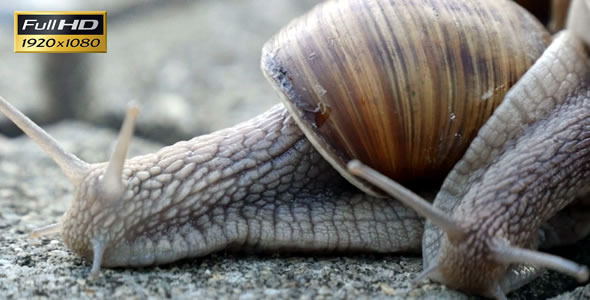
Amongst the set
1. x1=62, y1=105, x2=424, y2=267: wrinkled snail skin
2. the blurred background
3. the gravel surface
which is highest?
the blurred background

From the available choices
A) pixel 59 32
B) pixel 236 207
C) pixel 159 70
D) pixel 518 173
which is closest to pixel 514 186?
pixel 518 173

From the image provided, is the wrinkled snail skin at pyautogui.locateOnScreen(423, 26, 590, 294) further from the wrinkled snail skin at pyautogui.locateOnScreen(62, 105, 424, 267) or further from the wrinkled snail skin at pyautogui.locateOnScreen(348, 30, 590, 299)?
the wrinkled snail skin at pyautogui.locateOnScreen(62, 105, 424, 267)

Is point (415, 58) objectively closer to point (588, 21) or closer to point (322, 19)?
point (322, 19)

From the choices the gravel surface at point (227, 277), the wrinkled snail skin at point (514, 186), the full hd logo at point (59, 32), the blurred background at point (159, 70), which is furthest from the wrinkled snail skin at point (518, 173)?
the blurred background at point (159, 70)

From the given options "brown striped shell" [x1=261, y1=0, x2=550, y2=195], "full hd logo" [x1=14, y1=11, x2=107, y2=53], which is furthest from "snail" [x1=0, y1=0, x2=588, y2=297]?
"full hd logo" [x1=14, y1=11, x2=107, y2=53]

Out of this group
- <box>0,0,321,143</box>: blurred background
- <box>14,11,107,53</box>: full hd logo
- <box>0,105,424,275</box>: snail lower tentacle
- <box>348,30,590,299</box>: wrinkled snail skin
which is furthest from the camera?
<box>0,0,321,143</box>: blurred background

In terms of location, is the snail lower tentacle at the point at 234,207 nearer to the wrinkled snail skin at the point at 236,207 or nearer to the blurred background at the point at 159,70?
the wrinkled snail skin at the point at 236,207
